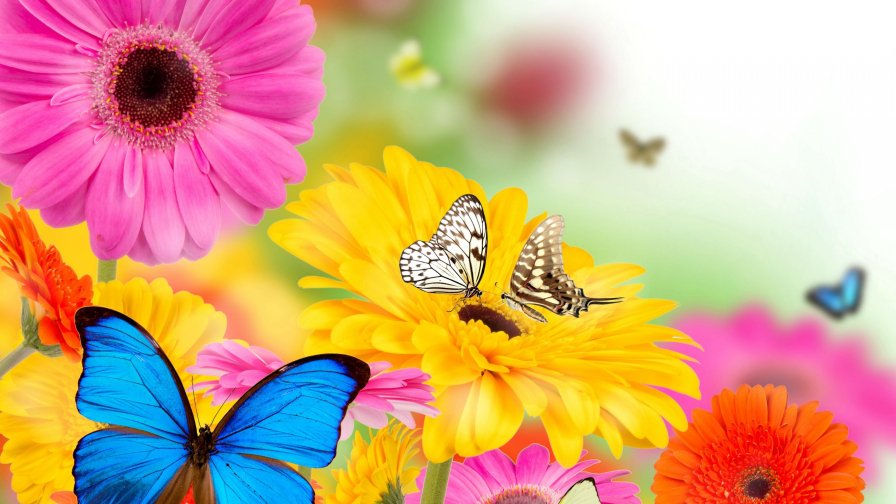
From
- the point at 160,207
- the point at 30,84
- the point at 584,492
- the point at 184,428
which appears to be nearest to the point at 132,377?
the point at 184,428

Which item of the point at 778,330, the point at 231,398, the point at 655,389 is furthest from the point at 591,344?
the point at 231,398

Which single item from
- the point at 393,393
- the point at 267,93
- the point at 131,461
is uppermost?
the point at 267,93

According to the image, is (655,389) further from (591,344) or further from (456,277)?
(456,277)

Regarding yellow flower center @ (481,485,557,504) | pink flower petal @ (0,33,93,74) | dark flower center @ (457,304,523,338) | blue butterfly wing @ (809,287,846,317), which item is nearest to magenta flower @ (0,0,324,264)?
pink flower petal @ (0,33,93,74)

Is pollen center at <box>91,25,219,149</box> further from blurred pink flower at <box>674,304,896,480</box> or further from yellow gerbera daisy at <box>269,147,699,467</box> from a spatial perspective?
blurred pink flower at <box>674,304,896,480</box>

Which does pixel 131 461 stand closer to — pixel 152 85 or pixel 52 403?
pixel 52 403

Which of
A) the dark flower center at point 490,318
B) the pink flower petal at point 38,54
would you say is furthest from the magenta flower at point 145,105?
the dark flower center at point 490,318
